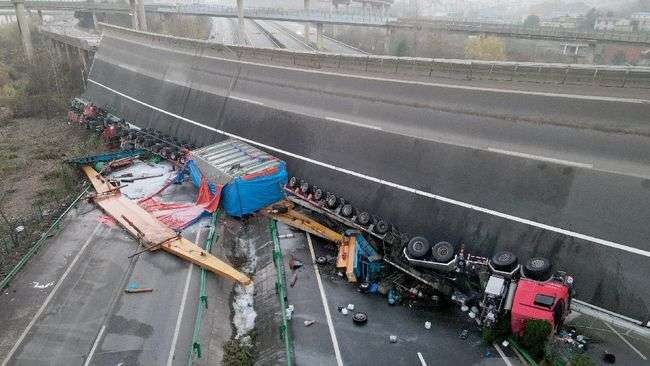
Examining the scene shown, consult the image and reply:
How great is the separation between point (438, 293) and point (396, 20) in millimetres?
52295

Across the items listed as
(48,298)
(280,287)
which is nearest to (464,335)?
(280,287)

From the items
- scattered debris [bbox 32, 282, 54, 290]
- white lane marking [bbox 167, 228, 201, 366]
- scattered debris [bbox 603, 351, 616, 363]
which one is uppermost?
scattered debris [bbox 603, 351, 616, 363]

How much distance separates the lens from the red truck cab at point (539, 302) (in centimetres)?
1126

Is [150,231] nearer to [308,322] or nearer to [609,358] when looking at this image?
[308,322]

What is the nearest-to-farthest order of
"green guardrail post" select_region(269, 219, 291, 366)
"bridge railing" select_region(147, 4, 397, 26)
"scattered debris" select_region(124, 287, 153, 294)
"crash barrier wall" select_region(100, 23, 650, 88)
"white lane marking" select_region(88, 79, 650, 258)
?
"green guardrail post" select_region(269, 219, 291, 366) < "white lane marking" select_region(88, 79, 650, 258) < "scattered debris" select_region(124, 287, 153, 294) < "crash barrier wall" select_region(100, 23, 650, 88) < "bridge railing" select_region(147, 4, 397, 26)

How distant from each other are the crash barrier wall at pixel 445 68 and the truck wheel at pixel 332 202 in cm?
792

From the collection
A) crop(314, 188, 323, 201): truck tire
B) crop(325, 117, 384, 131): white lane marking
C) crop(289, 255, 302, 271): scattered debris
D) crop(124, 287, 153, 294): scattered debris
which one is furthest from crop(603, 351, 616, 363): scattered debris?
crop(124, 287, 153, 294): scattered debris

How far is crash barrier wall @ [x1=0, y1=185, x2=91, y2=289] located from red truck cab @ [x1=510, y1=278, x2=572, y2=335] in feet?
55.5

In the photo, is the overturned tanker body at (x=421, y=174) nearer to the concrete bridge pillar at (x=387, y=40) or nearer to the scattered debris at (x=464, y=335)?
the scattered debris at (x=464, y=335)

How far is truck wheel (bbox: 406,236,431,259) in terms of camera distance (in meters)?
14.0

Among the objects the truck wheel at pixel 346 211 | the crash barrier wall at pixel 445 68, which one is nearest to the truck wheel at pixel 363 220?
the truck wheel at pixel 346 211

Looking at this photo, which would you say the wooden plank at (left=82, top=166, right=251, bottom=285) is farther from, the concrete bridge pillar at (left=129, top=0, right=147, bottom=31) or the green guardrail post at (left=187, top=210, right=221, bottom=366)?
the concrete bridge pillar at (left=129, top=0, right=147, bottom=31)

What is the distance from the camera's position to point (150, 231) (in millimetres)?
18312

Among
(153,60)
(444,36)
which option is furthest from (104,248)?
(444,36)
